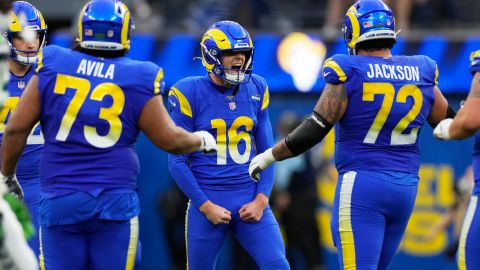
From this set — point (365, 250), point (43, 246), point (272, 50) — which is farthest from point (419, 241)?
point (43, 246)

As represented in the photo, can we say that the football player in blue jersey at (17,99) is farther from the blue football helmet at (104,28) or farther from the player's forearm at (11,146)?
the blue football helmet at (104,28)

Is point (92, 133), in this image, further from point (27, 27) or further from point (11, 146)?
point (27, 27)

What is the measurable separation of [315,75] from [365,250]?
6.82 metres

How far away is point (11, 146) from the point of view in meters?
6.42

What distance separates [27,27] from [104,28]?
1.84 meters

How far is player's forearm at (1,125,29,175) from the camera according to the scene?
6.35m

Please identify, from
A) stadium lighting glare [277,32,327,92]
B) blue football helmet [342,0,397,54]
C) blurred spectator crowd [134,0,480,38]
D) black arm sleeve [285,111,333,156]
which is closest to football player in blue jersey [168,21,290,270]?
black arm sleeve [285,111,333,156]

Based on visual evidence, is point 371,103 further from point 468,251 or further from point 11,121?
point 11,121

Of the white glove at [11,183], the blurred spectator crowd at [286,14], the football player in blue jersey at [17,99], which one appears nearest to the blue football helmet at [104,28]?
the white glove at [11,183]

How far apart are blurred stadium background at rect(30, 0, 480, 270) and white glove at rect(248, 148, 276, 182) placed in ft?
20.2

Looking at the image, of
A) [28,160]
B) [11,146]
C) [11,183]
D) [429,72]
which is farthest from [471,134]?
[28,160]

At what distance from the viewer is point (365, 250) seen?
700cm

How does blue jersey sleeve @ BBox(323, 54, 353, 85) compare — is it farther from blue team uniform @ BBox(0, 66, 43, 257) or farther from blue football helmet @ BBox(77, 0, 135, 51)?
blue team uniform @ BBox(0, 66, 43, 257)

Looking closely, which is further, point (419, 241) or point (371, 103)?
point (419, 241)
